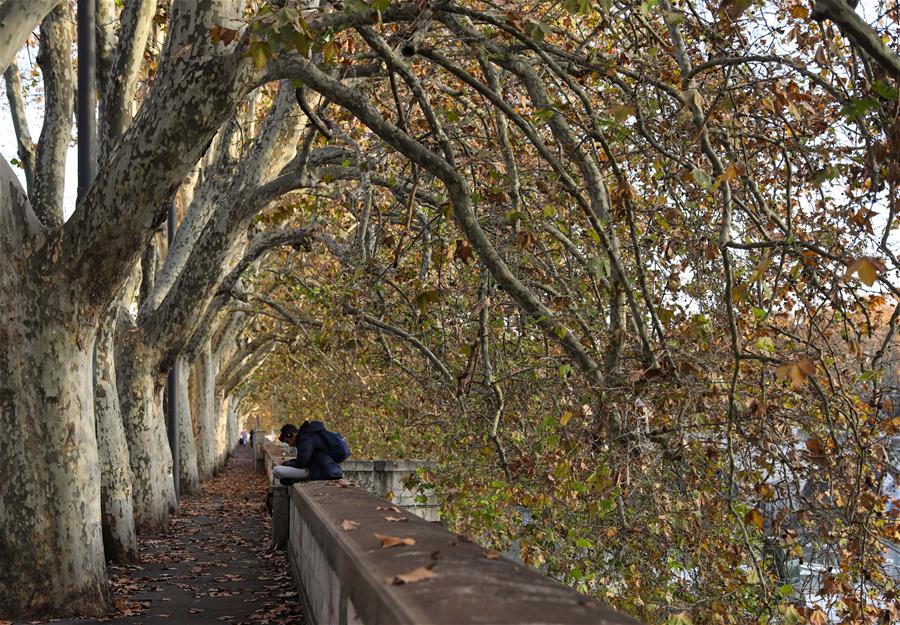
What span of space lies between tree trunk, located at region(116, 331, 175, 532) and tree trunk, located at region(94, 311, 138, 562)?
182 cm

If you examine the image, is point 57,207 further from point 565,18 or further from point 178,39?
point 565,18

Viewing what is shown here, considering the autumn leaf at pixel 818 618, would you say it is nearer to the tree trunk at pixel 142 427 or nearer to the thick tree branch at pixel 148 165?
the thick tree branch at pixel 148 165

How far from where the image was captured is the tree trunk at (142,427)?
1365 cm

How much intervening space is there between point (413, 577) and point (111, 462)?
29.1ft

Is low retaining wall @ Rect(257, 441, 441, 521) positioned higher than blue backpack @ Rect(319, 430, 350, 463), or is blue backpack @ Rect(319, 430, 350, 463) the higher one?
blue backpack @ Rect(319, 430, 350, 463)

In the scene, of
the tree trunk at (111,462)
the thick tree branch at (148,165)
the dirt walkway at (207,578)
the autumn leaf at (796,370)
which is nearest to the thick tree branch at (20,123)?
the tree trunk at (111,462)

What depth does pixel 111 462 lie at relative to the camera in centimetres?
1152

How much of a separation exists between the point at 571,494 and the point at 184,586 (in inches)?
162

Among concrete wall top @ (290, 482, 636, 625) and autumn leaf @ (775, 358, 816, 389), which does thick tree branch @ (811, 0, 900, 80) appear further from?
concrete wall top @ (290, 482, 636, 625)

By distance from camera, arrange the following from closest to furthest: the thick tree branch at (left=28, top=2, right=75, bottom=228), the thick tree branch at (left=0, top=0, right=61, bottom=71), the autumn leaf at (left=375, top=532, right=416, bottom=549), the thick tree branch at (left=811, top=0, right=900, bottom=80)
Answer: the thick tree branch at (left=811, top=0, right=900, bottom=80) → the autumn leaf at (left=375, top=532, right=416, bottom=549) → the thick tree branch at (left=0, top=0, right=61, bottom=71) → the thick tree branch at (left=28, top=2, right=75, bottom=228)

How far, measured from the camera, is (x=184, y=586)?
10.3 m

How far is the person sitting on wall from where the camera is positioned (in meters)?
11.9

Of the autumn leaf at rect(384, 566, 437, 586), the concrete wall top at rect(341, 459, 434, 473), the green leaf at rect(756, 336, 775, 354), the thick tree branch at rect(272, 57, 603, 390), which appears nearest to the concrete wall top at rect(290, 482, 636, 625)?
the autumn leaf at rect(384, 566, 437, 586)

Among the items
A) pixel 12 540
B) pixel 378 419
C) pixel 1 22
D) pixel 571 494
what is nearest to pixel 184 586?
pixel 12 540
